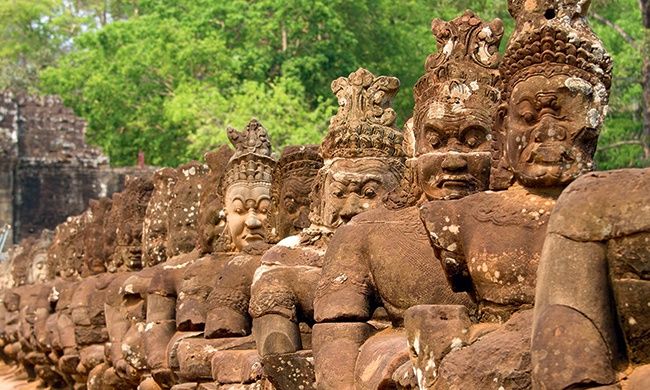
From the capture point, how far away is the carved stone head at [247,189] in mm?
10891

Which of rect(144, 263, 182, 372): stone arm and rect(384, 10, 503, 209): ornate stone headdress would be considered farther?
rect(144, 263, 182, 372): stone arm

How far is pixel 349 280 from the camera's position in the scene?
732 cm

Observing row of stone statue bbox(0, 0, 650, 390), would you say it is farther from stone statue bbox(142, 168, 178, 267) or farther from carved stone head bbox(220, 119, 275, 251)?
stone statue bbox(142, 168, 178, 267)

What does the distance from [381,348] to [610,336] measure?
7.58ft

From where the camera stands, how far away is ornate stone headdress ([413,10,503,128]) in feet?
23.9

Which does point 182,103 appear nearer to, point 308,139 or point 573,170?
point 308,139

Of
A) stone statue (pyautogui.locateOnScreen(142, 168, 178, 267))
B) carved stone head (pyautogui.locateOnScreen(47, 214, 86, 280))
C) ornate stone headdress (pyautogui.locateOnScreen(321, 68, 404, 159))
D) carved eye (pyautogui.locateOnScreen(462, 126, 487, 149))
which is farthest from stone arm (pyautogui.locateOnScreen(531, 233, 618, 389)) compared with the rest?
carved stone head (pyautogui.locateOnScreen(47, 214, 86, 280))

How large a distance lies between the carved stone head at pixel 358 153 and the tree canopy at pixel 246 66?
18.6 m

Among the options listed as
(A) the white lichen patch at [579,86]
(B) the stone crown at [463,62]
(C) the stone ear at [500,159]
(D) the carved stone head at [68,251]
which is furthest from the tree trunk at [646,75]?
(A) the white lichen patch at [579,86]

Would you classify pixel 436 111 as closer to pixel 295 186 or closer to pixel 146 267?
pixel 295 186

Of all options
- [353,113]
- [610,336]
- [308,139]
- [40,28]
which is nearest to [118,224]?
[353,113]

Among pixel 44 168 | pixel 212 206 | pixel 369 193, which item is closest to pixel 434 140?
pixel 369 193

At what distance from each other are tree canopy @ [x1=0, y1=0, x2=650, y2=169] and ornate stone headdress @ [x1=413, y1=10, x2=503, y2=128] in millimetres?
20122

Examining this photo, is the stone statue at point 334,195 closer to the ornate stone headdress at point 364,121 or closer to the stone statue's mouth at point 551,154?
the ornate stone headdress at point 364,121
